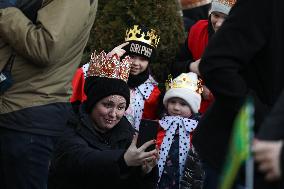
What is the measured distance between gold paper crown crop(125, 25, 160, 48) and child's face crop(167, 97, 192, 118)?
2.25 feet

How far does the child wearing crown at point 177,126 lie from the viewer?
5719 mm

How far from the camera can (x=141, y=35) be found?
259 inches

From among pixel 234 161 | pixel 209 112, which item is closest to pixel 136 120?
pixel 209 112

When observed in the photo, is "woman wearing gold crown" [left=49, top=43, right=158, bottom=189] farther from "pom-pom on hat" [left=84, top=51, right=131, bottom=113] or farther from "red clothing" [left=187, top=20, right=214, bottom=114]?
"red clothing" [left=187, top=20, right=214, bottom=114]

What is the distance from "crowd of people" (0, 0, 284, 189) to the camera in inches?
122

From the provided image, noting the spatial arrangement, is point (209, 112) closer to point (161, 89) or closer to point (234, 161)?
point (234, 161)

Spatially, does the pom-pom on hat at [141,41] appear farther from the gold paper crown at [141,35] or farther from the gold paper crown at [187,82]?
the gold paper crown at [187,82]

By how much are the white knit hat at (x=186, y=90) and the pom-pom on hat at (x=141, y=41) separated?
0.50 m

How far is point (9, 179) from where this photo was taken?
439 centimetres

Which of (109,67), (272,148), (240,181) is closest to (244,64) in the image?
(240,181)

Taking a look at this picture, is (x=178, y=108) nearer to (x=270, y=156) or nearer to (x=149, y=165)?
(x=149, y=165)

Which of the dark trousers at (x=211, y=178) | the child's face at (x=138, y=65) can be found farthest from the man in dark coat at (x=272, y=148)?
the child's face at (x=138, y=65)

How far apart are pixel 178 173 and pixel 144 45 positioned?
1.30 meters

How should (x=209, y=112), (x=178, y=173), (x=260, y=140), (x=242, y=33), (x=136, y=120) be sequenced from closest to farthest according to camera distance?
(x=260, y=140) < (x=242, y=33) < (x=209, y=112) < (x=178, y=173) < (x=136, y=120)
